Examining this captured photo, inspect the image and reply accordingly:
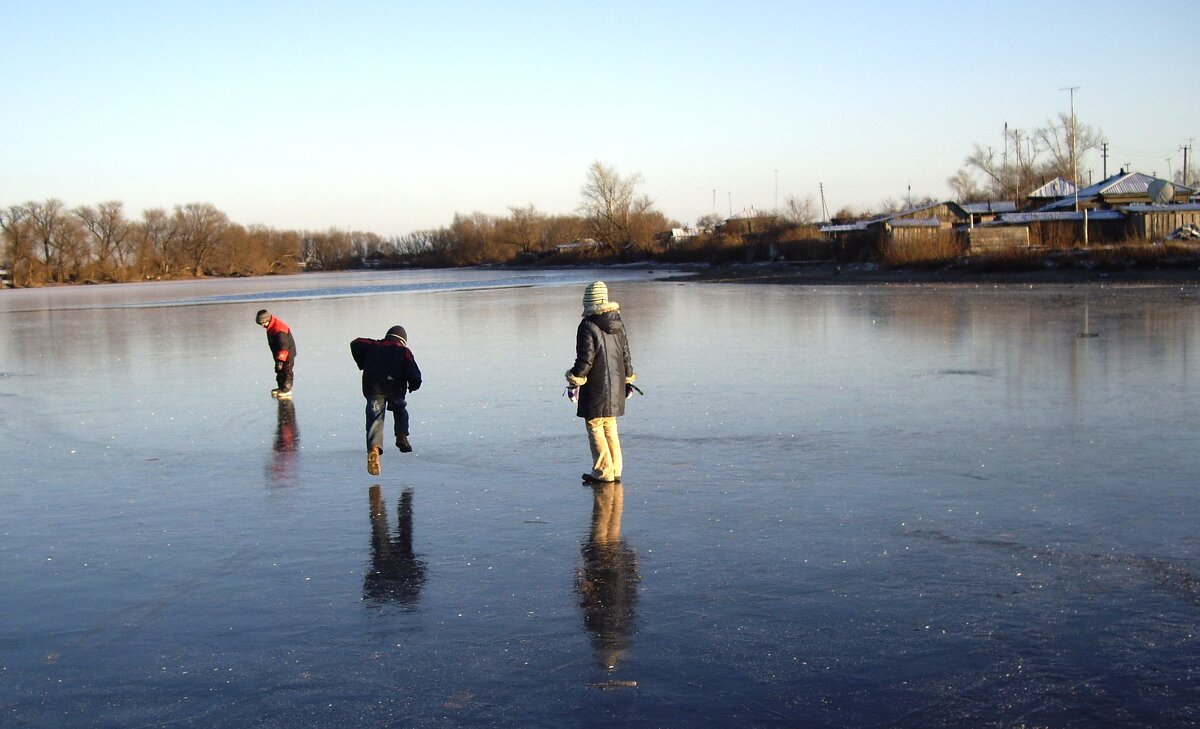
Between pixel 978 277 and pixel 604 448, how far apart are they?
1403 inches

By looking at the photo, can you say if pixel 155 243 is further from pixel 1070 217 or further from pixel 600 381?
pixel 600 381

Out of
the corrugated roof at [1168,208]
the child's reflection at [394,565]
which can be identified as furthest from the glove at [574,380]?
the corrugated roof at [1168,208]

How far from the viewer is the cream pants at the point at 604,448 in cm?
775

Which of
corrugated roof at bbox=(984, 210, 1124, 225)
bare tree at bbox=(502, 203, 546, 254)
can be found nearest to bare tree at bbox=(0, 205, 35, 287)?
bare tree at bbox=(502, 203, 546, 254)

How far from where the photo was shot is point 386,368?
27.6ft

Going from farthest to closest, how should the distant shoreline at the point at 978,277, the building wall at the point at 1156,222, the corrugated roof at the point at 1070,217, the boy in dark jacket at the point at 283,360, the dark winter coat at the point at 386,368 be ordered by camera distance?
the corrugated roof at the point at 1070,217 < the building wall at the point at 1156,222 < the distant shoreline at the point at 978,277 < the boy in dark jacket at the point at 283,360 < the dark winter coat at the point at 386,368

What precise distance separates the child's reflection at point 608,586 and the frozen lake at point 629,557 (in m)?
0.02

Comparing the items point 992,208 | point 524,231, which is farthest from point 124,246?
point 992,208

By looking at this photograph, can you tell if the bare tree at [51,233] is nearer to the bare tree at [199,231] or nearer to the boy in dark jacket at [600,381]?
the bare tree at [199,231]

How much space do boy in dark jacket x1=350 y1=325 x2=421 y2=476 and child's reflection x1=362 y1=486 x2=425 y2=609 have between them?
3.85 feet

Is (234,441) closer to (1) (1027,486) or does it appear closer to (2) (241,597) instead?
(2) (241,597)

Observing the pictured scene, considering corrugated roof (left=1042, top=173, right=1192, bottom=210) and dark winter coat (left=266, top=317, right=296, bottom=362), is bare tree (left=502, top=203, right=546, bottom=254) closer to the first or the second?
corrugated roof (left=1042, top=173, right=1192, bottom=210)

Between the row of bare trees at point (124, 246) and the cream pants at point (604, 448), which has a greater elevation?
the row of bare trees at point (124, 246)

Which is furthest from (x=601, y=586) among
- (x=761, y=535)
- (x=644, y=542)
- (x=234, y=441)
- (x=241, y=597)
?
(x=234, y=441)
